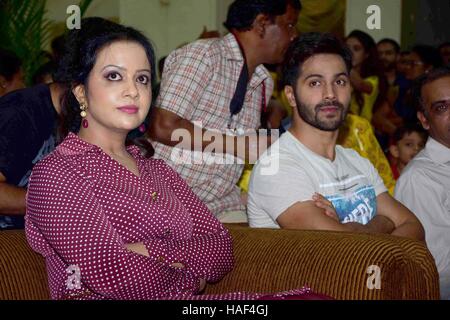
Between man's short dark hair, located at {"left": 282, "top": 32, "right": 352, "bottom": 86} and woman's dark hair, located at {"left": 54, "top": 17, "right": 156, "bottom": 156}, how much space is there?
719mm

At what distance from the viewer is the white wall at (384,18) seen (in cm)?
791

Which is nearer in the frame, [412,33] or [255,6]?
[255,6]

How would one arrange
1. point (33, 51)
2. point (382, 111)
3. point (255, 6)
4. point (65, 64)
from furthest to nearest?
point (382, 111) → point (33, 51) → point (255, 6) → point (65, 64)

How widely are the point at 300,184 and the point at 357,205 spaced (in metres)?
0.25

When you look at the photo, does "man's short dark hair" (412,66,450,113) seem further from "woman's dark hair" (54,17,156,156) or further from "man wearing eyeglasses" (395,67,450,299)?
"woman's dark hair" (54,17,156,156)

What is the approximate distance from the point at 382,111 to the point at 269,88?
2.59 meters

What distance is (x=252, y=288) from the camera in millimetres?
2000

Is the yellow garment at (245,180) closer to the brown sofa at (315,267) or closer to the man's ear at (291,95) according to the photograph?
the man's ear at (291,95)

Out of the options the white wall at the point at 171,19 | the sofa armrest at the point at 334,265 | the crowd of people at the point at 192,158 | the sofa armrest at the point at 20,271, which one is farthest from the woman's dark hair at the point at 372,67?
the sofa armrest at the point at 20,271

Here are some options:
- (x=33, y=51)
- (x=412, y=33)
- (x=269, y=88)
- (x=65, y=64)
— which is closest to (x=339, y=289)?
(x=65, y=64)

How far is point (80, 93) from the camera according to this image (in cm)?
203

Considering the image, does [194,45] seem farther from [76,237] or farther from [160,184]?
[76,237]

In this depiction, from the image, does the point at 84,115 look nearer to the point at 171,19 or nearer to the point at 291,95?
the point at 291,95

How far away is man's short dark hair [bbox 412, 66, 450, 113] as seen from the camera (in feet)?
10.1
